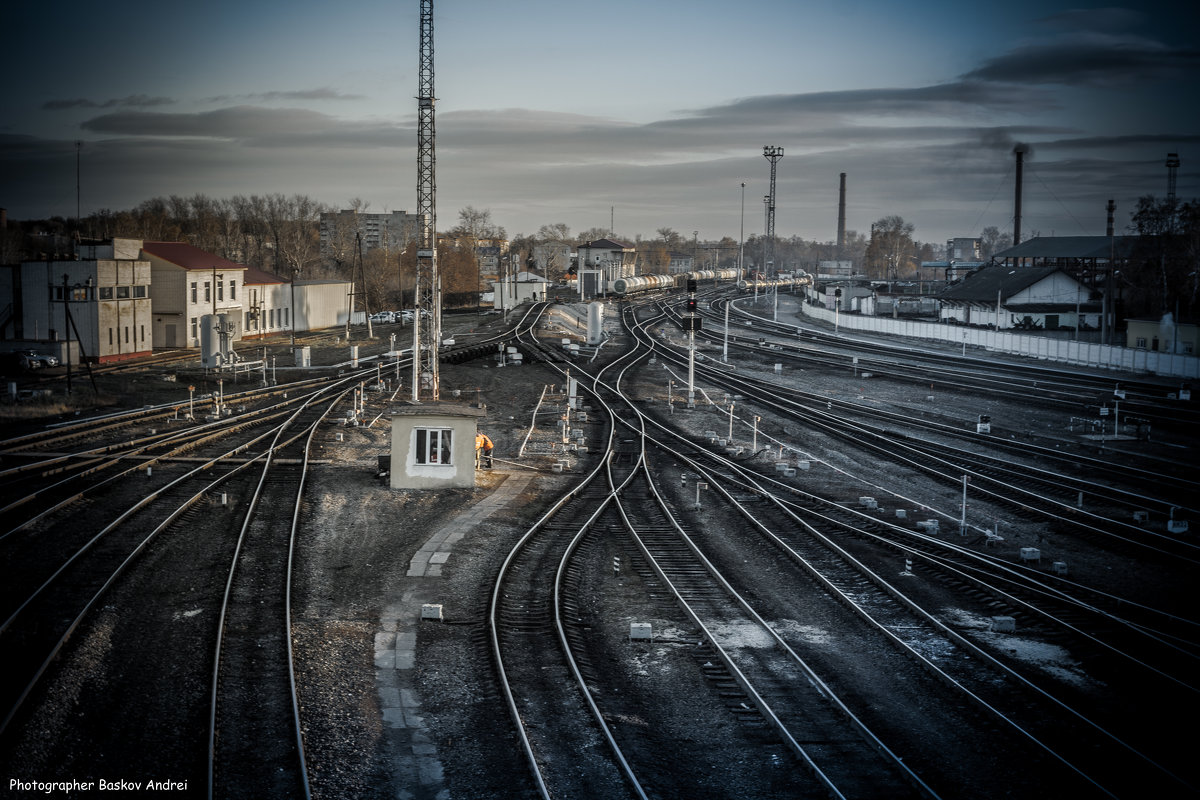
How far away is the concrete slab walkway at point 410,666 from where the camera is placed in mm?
9570

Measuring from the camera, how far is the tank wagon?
9181 cm

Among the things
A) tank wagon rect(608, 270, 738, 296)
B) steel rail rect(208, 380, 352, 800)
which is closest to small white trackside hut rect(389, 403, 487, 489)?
steel rail rect(208, 380, 352, 800)

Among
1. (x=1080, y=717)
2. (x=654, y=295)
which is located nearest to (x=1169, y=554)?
(x=1080, y=717)

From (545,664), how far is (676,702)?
1859 mm

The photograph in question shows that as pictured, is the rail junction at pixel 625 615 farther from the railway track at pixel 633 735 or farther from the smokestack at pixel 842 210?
the smokestack at pixel 842 210

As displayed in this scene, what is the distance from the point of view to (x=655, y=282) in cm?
10606

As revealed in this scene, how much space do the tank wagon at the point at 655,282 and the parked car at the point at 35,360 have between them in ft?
160

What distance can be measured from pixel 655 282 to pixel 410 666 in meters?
95.6

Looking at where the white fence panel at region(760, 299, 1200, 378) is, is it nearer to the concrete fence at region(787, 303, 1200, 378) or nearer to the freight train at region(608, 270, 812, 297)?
the concrete fence at region(787, 303, 1200, 378)

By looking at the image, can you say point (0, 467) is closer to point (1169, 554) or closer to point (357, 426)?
point (357, 426)

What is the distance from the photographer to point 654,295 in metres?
103

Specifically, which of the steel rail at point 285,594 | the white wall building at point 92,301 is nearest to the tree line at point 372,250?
the white wall building at point 92,301

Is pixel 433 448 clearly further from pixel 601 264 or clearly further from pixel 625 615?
pixel 601 264

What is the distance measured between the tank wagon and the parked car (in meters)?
48.9
